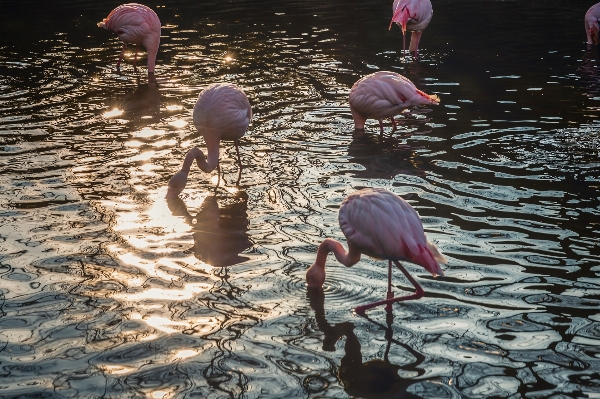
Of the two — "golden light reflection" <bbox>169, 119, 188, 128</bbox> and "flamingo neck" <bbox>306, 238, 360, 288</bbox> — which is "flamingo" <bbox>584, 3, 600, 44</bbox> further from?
"flamingo neck" <bbox>306, 238, 360, 288</bbox>

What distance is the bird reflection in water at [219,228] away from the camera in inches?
210

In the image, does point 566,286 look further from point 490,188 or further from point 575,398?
point 490,188

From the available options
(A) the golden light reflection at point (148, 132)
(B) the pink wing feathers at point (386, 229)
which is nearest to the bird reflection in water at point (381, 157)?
(A) the golden light reflection at point (148, 132)

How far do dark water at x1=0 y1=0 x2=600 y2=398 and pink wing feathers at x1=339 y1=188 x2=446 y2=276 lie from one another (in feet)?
1.21

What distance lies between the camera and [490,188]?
6.36m

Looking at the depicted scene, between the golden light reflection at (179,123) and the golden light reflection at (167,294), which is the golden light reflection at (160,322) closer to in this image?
the golden light reflection at (167,294)

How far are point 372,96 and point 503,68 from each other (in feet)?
11.4

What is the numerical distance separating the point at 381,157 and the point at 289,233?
204 cm

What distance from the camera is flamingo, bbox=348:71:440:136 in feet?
25.9

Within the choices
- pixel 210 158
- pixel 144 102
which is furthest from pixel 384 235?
pixel 144 102

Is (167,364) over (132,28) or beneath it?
beneath

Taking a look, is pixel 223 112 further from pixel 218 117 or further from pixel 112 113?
pixel 112 113

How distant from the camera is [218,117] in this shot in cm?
687

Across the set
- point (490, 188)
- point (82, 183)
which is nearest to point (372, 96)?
point (490, 188)
